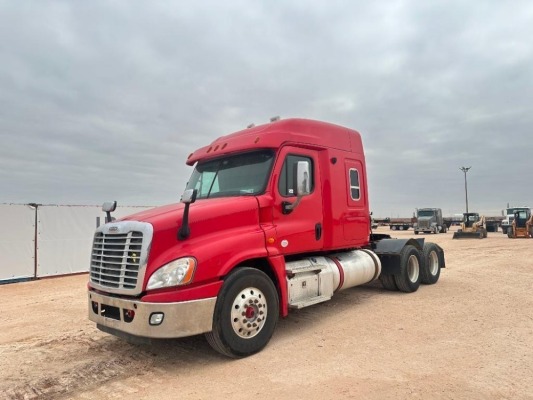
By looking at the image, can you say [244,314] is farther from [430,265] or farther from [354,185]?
[430,265]

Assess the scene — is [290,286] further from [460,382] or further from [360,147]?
[360,147]

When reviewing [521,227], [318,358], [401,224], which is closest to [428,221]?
[521,227]

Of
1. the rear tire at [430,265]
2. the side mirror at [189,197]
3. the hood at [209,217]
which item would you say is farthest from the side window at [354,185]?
the side mirror at [189,197]

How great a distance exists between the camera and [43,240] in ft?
44.0

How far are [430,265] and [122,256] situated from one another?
772 centimetres

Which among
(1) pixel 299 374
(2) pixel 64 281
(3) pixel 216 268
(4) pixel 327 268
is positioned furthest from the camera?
(2) pixel 64 281

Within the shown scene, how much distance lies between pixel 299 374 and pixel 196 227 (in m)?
2.05

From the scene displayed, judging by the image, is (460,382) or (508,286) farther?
(508,286)

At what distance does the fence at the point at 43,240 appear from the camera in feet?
41.0

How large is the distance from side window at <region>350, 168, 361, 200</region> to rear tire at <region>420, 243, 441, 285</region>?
319 centimetres

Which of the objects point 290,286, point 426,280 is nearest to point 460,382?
point 290,286

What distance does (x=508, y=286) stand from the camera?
9.23 meters

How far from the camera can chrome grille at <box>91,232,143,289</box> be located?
450cm

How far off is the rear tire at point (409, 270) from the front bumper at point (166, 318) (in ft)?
17.4
